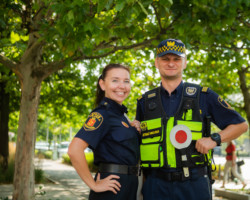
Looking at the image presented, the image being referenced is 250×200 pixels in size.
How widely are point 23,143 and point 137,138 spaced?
4.68 metres

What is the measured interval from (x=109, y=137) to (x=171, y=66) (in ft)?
2.86

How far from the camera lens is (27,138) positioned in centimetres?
691

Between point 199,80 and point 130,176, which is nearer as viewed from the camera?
point 130,176

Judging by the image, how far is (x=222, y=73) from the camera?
11930mm

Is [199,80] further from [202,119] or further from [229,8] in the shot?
[202,119]

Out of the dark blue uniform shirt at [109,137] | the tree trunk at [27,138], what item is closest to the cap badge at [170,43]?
the dark blue uniform shirt at [109,137]

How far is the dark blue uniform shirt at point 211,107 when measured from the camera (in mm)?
2729

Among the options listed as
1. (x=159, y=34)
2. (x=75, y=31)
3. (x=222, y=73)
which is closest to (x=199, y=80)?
(x=222, y=73)

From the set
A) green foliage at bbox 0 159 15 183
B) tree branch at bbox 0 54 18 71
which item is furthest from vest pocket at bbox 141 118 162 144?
green foliage at bbox 0 159 15 183

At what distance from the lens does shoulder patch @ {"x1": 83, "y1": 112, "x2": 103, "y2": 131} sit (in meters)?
2.64

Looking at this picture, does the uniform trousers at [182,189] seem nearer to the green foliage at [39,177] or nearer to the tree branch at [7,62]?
the tree branch at [7,62]

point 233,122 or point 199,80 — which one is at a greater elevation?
point 199,80

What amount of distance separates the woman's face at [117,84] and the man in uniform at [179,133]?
0.92ft

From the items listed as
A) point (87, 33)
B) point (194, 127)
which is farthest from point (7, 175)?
point (194, 127)
